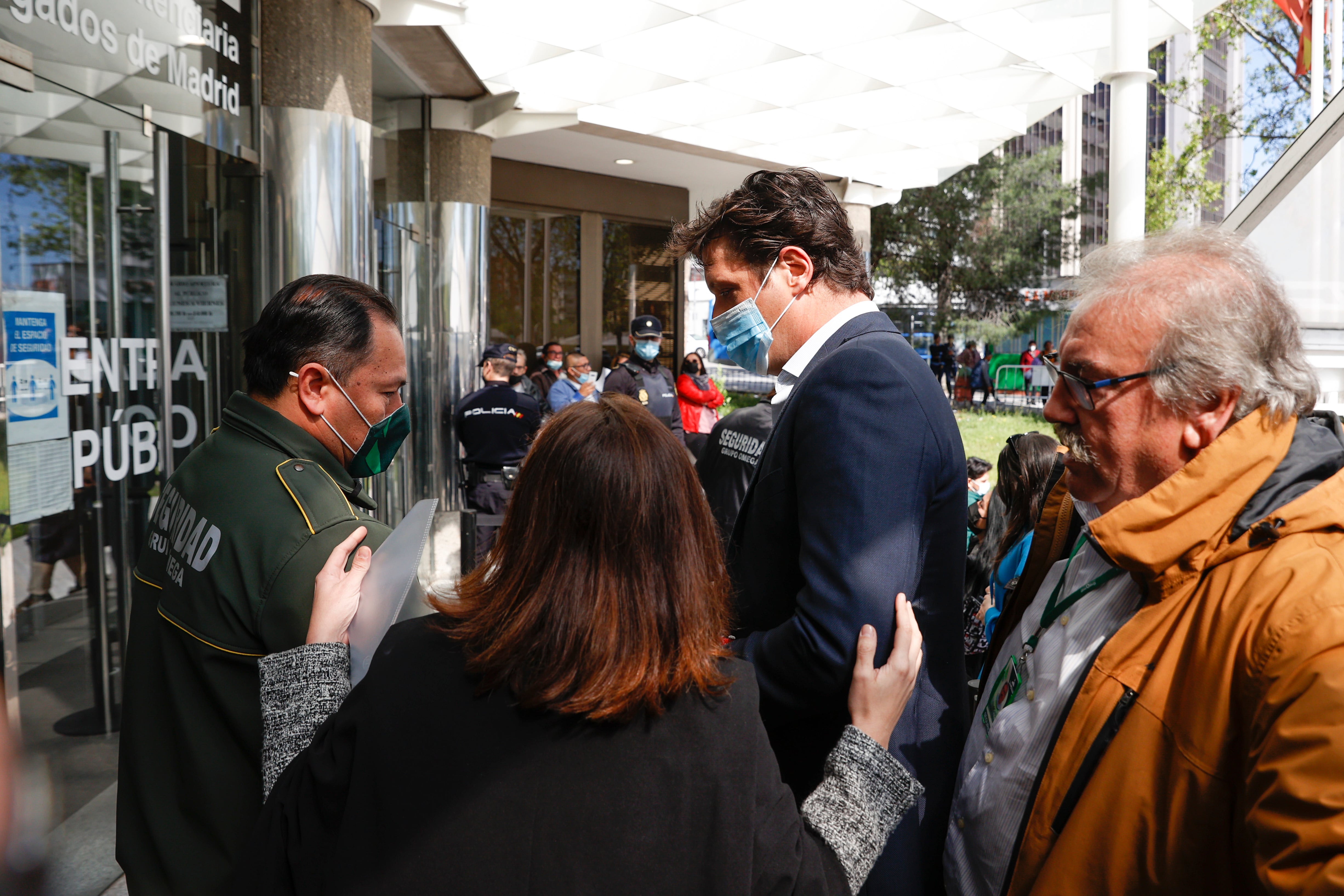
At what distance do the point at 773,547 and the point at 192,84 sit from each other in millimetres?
3848

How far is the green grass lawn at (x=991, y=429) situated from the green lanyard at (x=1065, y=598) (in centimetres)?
1083

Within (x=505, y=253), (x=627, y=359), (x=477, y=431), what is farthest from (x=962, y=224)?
(x=477, y=431)

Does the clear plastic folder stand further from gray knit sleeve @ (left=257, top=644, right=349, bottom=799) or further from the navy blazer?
the navy blazer

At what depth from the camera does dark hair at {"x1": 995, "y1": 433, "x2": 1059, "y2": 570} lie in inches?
146

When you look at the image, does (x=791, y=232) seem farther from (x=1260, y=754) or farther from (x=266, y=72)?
(x=266, y=72)

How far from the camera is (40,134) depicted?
3211mm

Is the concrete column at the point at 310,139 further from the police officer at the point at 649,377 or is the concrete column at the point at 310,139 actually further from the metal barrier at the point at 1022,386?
the metal barrier at the point at 1022,386

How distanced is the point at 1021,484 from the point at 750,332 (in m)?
2.14

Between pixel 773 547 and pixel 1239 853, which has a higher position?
pixel 773 547

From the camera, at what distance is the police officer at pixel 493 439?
764 cm

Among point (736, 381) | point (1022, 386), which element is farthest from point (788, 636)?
point (1022, 386)

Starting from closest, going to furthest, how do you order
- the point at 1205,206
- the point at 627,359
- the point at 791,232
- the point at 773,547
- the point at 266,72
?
the point at 773,547, the point at 791,232, the point at 266,72, the point at 627,359, the point at 1205,206

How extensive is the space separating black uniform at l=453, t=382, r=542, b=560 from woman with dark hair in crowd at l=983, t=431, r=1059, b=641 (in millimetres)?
4609

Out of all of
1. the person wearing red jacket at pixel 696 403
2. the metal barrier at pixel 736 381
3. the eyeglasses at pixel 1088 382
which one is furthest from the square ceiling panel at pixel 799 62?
the metal barrier at pixel 736 381
